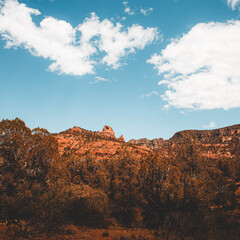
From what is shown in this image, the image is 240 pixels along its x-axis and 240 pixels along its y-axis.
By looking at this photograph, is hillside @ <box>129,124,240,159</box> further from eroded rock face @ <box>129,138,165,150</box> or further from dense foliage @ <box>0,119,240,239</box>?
dense foliage @ <box>0,119,240,239</box>

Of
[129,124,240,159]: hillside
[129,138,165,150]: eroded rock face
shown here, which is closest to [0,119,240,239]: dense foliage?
[129,124,240,159]: hillside

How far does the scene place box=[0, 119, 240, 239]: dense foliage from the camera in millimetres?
12180

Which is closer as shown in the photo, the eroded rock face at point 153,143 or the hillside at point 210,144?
the hillside at point 210,144

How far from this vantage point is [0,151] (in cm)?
1294

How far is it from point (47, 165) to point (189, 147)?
2074 centimetres

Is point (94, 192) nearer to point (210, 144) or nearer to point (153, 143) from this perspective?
point (210, 144)

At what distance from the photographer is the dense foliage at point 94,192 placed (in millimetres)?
12180

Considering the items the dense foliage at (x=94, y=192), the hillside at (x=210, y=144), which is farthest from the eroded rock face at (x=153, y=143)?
the dense foliage at (x=94, y=192)

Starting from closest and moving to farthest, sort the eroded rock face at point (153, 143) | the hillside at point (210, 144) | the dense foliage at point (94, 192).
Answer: the dense foliage at point (94, 192), the hillside at point (210, 144), the eroded rock face at point (153, 143)

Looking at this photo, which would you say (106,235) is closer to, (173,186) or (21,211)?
(21,211)

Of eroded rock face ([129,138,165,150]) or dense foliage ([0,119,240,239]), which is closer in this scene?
dense foliage ([0,119,240,239])

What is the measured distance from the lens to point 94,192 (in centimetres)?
1802

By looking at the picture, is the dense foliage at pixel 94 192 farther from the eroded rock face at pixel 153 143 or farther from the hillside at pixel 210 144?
the eroded rock face at pixel 153 143

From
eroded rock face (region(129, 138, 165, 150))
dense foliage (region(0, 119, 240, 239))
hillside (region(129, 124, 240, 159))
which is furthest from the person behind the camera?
eroded rock face (region(129, 138, 165, 150))
